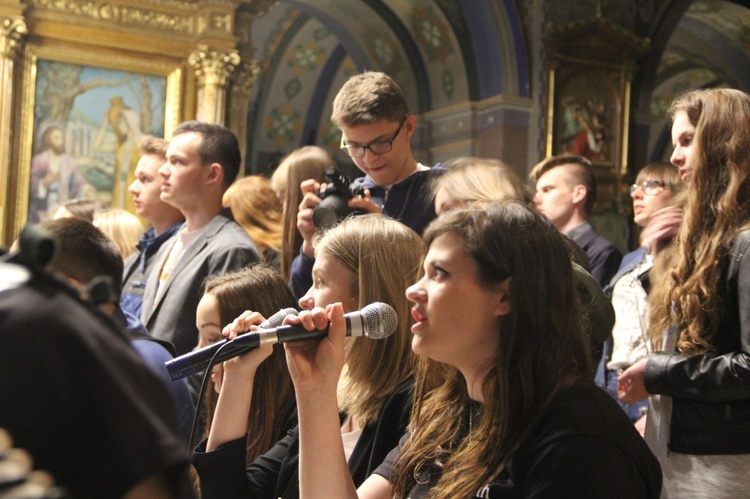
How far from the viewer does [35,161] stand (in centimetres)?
828

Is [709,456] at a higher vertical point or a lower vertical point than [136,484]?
lower

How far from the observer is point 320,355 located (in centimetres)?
225

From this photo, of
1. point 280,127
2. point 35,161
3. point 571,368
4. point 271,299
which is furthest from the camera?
point 280,127

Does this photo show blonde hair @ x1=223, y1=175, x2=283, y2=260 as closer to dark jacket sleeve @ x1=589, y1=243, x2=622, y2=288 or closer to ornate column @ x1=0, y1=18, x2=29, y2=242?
dark jacket sleeve @ x1=589, y1=243, x2=622, y2=288

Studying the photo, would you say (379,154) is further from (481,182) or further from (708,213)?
(708,213)

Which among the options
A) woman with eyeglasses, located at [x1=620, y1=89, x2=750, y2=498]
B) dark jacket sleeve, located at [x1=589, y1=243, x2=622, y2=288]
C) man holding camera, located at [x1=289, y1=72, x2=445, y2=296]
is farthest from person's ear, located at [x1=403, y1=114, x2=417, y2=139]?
dark jacket sleeve, located at [x1=589, y1=243, x2=622, y2=288]

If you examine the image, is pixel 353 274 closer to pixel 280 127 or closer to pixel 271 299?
pixel 271 299

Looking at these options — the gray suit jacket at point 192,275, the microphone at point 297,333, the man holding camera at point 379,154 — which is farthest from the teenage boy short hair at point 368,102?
the microphone at point 297,333

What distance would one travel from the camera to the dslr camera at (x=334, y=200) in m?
3.39

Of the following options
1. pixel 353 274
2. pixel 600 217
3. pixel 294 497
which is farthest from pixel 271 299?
pixel 600 217

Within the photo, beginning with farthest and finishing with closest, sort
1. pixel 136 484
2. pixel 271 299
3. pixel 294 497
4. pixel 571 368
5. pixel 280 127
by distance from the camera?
1. pixel 280 127
2. pixel 271 299
3. pixel 294 497
4. pixel 571 368
5. pixel 136 484

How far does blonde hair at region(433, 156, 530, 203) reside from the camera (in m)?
3.11

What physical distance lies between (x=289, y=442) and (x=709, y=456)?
1126 millimetres

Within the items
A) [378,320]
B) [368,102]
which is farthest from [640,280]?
[378,320]
